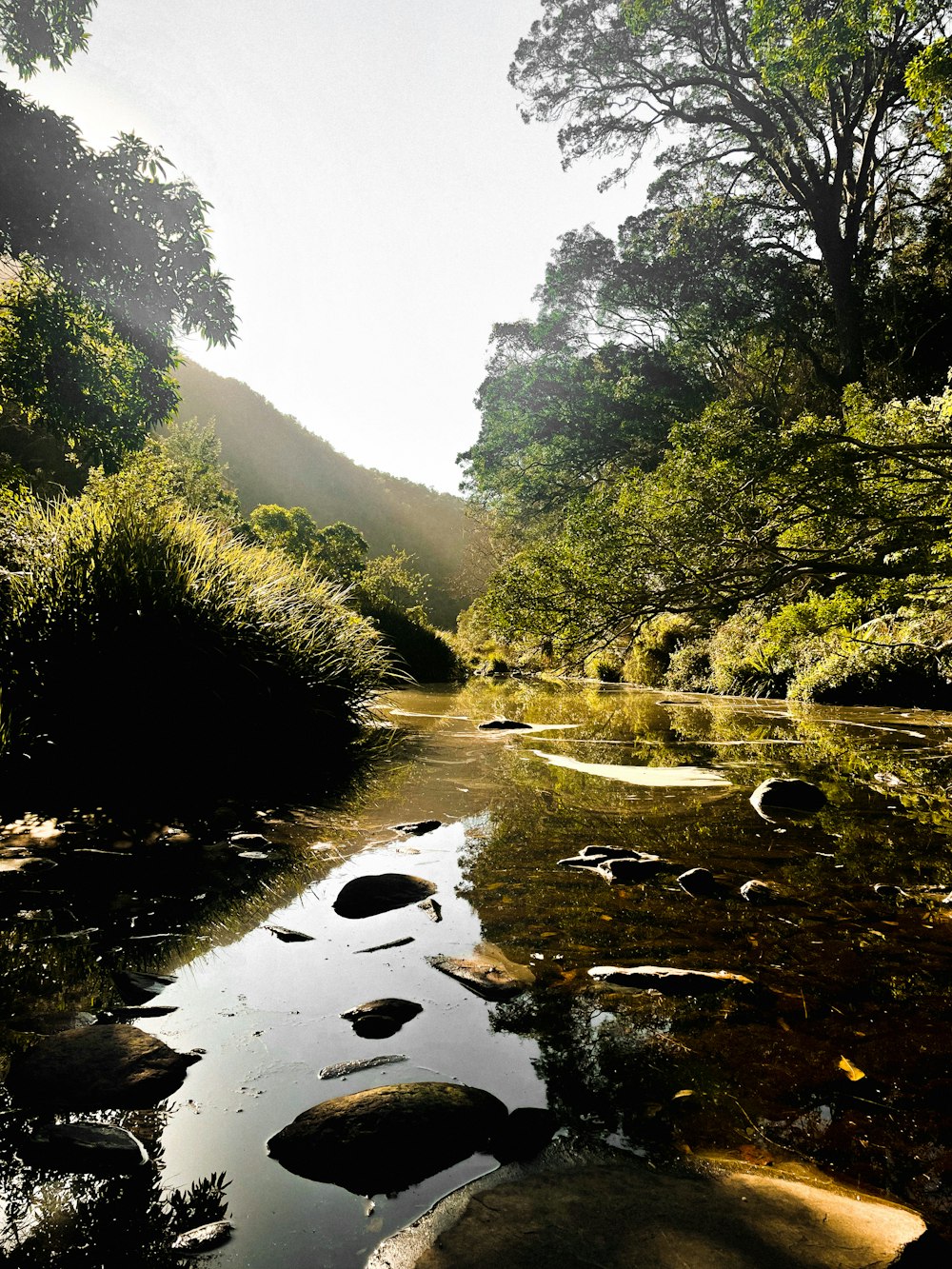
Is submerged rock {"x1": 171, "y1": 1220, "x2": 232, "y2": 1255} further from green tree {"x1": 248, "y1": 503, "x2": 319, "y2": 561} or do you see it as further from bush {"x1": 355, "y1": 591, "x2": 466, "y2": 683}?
green tree {"x1": 248, "y1": 503, "x2": 319, "y2": 561}

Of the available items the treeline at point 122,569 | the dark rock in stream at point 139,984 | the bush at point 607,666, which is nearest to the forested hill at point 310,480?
the bush at point 607,666

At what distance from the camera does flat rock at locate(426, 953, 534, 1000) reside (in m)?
2.12

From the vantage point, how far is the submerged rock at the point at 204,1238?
112cm

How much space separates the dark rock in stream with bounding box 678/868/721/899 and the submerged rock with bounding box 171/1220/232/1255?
223 centimetres

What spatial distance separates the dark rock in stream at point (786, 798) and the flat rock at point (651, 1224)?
3431mm

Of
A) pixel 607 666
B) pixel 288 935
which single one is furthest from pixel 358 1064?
pixel 607 666

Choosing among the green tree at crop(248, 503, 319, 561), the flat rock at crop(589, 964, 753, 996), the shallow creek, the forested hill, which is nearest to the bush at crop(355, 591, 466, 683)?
the green tree at crop(248, 503, 319, 561)

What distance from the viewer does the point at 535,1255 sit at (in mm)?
1124

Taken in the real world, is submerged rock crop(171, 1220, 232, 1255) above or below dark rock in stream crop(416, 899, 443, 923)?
above

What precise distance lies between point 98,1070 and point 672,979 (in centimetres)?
158

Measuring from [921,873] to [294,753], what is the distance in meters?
4.60

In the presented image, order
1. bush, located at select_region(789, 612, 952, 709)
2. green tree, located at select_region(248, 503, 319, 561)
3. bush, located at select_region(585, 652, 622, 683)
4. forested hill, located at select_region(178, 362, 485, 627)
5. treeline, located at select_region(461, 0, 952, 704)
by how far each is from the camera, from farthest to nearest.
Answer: forested hill, located at select_region(178, 362, 485, 627)
green tree, located at select_region(248, 503, 319, 561)
bush, located at select_region(585, 652, 622, 683)
bush, located at select_region(789, 612, 952, 709)
treeline, located at select_region(461, 0, 952, 704)

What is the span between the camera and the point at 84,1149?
132cm

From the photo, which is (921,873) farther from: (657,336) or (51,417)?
(657,336)
